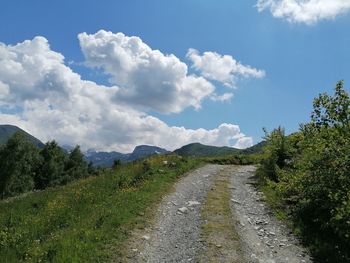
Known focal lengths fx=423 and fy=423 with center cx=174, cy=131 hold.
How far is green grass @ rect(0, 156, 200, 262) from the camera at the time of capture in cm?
1491

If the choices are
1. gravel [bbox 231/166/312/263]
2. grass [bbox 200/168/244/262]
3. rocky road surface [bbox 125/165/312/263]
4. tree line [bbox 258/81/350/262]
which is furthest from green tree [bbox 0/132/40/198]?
tree line [bbox 258/81/350/262]

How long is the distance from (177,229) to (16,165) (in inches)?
2912

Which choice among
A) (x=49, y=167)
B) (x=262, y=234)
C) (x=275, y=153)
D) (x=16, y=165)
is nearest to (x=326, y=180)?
(x=262, y=234)

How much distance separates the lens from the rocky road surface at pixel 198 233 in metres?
15.2

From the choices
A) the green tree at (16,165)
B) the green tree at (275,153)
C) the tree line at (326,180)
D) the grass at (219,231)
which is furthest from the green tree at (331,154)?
the green tree at (16,165)

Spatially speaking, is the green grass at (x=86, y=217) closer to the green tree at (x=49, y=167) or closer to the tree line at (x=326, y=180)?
the tree line at (x=326, y=180)

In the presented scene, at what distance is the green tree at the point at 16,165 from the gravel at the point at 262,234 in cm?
6907

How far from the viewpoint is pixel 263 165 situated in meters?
31.7

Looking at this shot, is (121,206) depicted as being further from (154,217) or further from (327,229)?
(327,229)

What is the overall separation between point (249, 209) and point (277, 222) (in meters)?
2.47

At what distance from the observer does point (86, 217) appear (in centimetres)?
1994

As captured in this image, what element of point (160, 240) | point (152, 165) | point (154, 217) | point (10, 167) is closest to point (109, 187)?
point (152, 165)

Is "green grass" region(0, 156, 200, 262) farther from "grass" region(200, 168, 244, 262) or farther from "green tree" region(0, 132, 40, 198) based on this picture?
"green tree" region(0, 132, 40, 198)

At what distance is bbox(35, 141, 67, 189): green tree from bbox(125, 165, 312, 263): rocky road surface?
80.4 m
